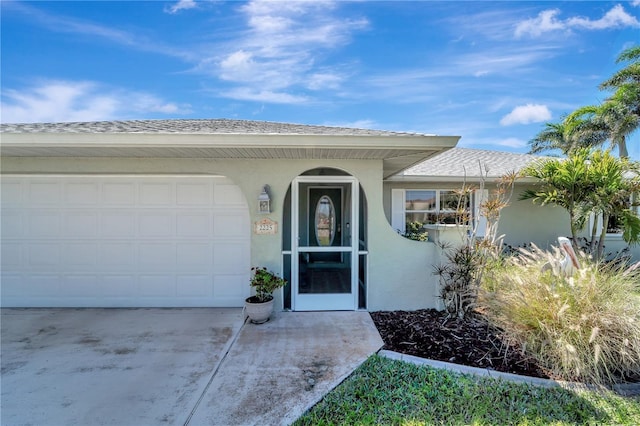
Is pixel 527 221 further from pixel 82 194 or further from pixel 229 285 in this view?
pixel 82 194

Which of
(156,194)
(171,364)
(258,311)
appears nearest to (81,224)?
(156,194)

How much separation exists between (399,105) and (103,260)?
11329 millimetres

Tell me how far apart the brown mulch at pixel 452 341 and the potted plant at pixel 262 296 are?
1.82 m

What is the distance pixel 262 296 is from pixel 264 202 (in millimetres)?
1644

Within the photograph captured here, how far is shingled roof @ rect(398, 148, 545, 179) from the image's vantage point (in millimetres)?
8844

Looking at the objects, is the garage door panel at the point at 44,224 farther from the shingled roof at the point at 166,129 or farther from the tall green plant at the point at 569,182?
the tall green plant at the point at 569,182

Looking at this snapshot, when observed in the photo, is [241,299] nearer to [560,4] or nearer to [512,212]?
[512,212]

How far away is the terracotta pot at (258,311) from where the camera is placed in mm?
5109

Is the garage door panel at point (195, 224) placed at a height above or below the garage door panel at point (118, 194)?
below

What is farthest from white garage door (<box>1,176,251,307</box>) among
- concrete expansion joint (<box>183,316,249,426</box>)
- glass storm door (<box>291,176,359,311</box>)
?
concrete expansion joint (<box>183,316,249,426</box>)

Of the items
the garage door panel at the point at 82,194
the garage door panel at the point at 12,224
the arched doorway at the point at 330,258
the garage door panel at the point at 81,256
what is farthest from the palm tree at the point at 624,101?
the garage door panel at the point at 12,224

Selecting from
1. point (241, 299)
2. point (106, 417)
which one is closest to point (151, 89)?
point (241, 299)

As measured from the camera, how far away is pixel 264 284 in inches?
207

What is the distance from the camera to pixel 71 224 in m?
6.10
